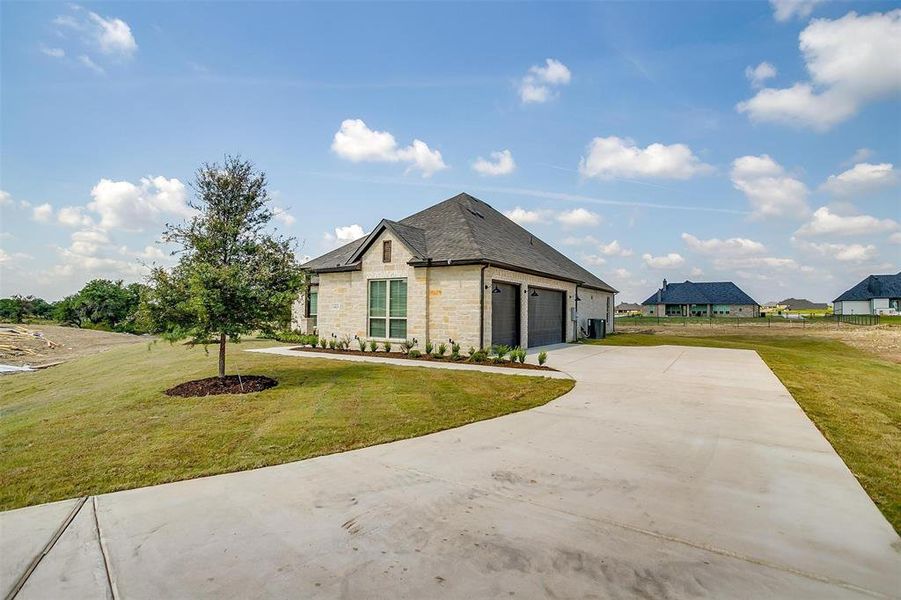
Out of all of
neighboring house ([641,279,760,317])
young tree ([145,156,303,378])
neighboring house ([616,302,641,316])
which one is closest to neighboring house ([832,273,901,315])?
neighboring house ([641,279,760,317])

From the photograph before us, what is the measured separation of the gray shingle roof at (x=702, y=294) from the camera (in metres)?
65.7

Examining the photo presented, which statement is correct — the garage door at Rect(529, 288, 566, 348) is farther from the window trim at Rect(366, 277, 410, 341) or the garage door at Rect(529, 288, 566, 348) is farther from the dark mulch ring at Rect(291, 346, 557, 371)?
the window trim at Rect(366, 277, 410, 341)

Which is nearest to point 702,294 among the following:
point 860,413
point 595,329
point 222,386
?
point 595,329

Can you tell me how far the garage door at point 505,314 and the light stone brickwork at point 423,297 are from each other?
0.92 feet

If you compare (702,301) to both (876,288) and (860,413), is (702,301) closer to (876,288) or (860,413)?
(876,288)

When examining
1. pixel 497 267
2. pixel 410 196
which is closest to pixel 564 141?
pixel 497 267

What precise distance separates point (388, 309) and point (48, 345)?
21.5 meters

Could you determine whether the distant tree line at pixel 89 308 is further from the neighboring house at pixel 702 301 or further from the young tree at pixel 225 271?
the neighboring house at pixel 702 301

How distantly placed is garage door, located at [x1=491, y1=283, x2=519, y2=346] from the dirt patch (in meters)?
20.2

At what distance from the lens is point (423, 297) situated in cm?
1544

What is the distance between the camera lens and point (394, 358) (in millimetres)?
14664

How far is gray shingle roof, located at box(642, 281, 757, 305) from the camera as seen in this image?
65688mm

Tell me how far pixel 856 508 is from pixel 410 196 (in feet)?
74.3

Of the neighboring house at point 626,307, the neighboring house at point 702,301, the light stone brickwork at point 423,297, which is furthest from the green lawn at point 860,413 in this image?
the neighboring house at point 626,307
